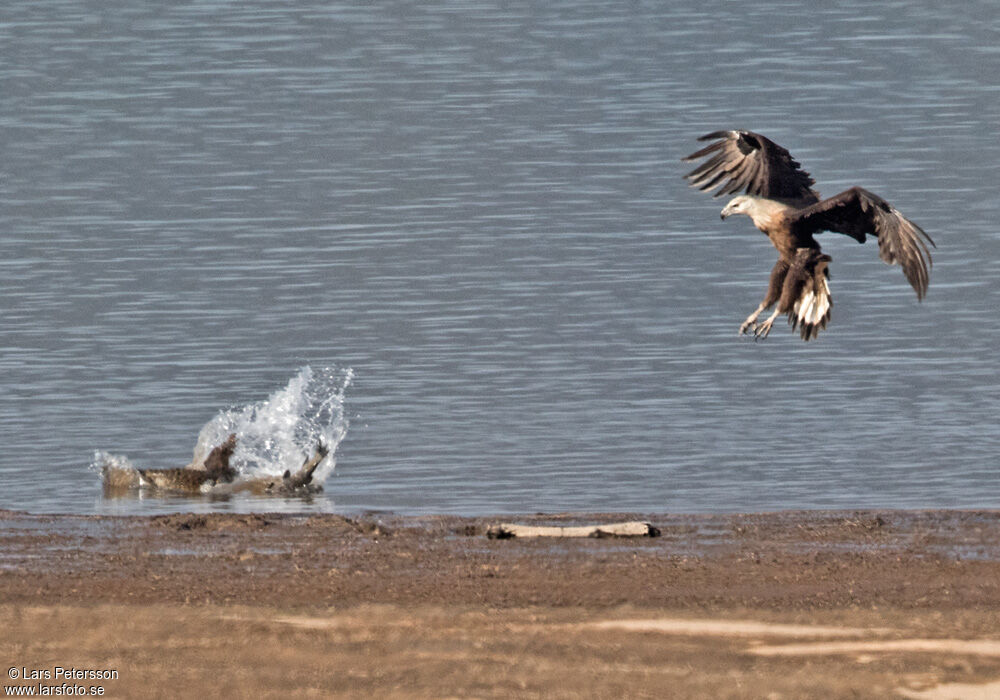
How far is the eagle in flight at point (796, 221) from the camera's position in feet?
38.6

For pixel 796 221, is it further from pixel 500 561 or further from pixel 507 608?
pixel 507 608

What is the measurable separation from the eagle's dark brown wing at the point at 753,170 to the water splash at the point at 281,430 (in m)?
3.40

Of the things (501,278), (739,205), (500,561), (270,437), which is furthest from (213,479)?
(501,278)

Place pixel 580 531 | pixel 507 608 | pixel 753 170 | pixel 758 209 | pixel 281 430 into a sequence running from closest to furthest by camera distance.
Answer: pixel 507 608, pixel 580 531, pixel 758 209, pixel 753 170, pixel 281 430

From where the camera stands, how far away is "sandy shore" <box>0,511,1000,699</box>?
899 cm

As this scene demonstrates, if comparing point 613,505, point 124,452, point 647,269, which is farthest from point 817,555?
point 647,269

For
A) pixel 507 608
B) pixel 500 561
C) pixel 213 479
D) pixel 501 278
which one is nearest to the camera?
pixel 507 608

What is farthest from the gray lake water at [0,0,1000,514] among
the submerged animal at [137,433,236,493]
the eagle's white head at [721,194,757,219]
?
the eagle's white head at [721,194,757,219]

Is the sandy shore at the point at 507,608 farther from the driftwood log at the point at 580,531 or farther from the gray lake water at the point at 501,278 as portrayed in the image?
the gray lake water at the point at 501,278

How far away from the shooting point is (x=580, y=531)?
11.8m

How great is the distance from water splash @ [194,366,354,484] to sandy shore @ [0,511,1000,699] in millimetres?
2071

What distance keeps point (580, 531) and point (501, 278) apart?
374 inches

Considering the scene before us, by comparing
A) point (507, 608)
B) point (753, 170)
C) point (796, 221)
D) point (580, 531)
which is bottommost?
point (580, 531)

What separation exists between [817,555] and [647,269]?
10325mm
